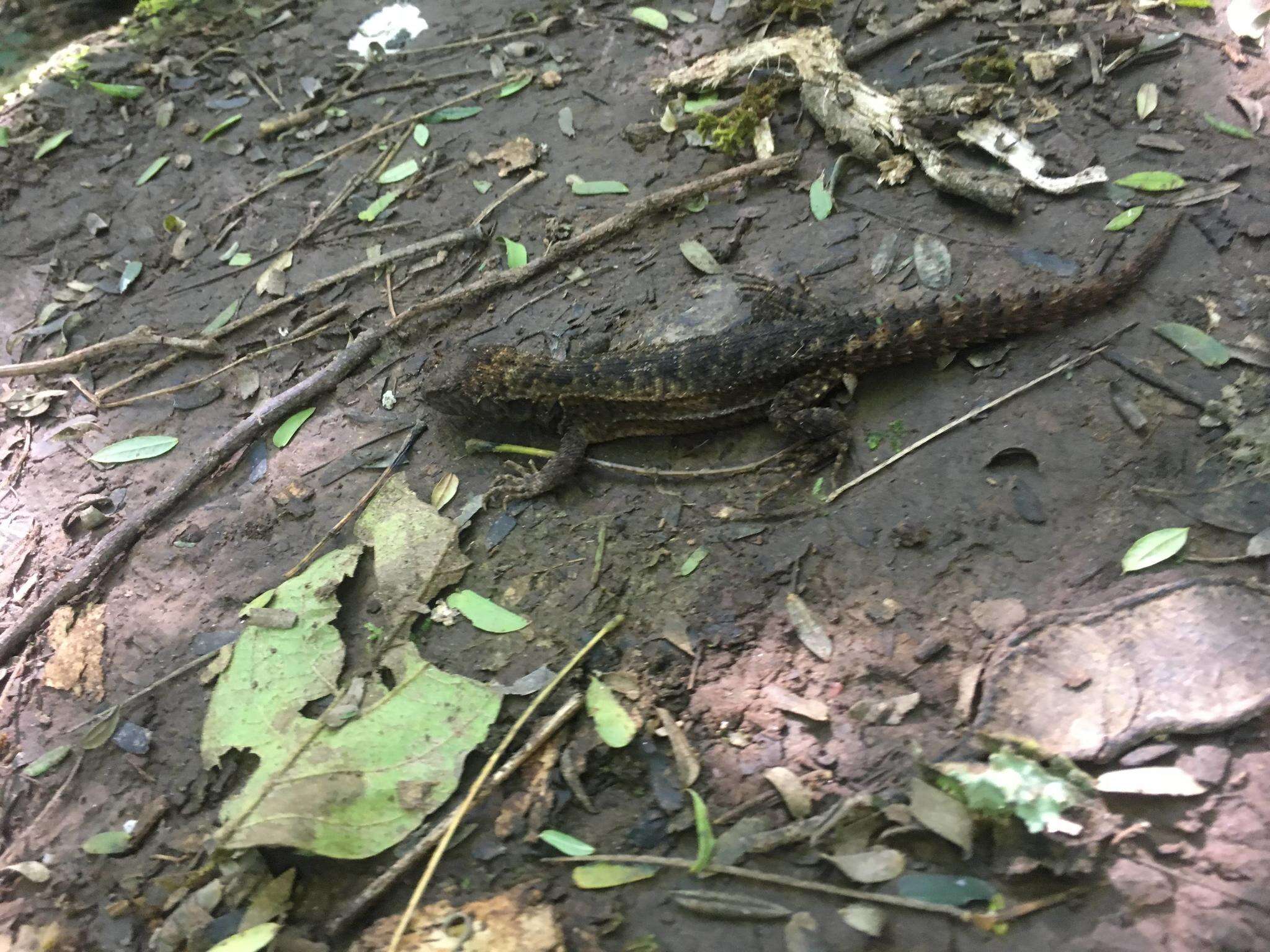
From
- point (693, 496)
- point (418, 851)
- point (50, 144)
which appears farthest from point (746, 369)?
point (50, 144)

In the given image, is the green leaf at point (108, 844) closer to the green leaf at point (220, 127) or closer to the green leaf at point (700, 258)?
the green leaf at point (700, 258)

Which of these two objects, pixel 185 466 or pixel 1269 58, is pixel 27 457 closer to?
pixel 185 466

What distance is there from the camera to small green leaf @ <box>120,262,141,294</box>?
6.50 metres

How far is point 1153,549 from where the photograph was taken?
3.48m

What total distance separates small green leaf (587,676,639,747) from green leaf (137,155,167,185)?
6773 millimetres

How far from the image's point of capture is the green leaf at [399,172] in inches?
257

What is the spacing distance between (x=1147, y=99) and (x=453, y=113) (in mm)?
5427

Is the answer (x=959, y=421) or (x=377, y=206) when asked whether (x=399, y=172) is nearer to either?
(x=377, y=206)

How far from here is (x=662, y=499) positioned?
14.7 ft

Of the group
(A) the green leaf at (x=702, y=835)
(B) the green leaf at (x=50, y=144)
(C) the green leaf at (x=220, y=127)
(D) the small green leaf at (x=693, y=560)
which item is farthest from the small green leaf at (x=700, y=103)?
(B) the green leaf at (x=50, y=144)

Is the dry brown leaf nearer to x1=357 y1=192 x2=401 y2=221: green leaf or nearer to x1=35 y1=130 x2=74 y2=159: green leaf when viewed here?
x1=357 y1=192 x2=401 y2=221: green leaf

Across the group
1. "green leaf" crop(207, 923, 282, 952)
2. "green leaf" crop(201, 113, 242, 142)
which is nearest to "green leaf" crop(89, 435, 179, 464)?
"green leaf" crop(207, 923, 282, 952)

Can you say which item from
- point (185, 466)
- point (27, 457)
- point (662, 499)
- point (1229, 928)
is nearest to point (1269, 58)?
point (662, 499)

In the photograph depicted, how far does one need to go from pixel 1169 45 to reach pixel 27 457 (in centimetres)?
869
